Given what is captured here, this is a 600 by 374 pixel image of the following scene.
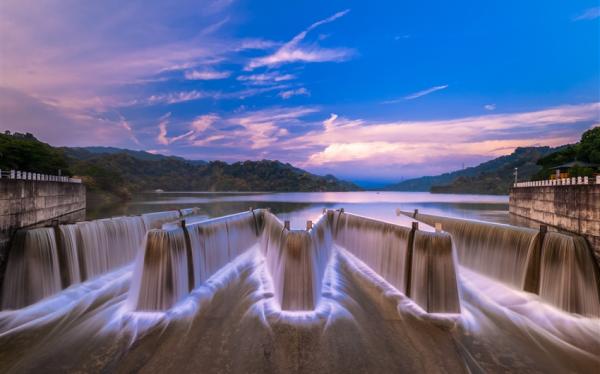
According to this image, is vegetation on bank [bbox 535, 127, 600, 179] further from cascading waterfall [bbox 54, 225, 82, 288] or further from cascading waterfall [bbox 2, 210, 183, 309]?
cascading waterfall [bbox 54, 225, 82, 288]

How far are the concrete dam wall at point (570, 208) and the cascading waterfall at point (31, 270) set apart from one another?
20.2 meters

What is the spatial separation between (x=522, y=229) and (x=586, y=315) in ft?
12.1

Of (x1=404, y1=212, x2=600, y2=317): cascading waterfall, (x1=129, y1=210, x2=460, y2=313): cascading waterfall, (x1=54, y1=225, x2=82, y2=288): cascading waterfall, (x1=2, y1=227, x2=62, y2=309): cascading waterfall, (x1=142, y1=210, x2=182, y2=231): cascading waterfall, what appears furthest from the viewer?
(x1=142, y1=210, x2=182, y2=231): cascading waterfall

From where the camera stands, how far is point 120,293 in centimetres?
1165

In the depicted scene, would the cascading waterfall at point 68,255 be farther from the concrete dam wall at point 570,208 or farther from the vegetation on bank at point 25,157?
the vegetation on bank at point 25,157

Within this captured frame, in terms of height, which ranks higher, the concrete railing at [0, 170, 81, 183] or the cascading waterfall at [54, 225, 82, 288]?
the concrete railing at [0, 170, 81, 183]

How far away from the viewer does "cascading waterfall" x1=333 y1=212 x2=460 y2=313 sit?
31.4 feet

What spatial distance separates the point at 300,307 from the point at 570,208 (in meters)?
17.2

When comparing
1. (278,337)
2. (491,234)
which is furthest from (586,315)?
(278,337)

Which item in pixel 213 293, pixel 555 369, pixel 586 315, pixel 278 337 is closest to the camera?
pixel 555 369

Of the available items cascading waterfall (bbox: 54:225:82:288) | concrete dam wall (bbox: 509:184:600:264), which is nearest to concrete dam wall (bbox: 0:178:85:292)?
cascading waterfall (bbox: 54:225:82:288)

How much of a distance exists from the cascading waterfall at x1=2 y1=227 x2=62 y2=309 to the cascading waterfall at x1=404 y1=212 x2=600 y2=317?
17071 mm

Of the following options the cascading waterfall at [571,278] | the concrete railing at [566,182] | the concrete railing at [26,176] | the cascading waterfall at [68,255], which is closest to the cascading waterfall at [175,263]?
the cascading waterfall at [68,255]

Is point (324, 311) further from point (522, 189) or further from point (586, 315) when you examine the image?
point (522, 189)
